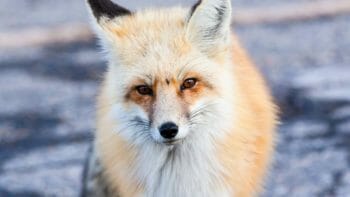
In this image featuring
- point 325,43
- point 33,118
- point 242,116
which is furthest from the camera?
point 325,43

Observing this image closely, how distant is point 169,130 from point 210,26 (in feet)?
2.34

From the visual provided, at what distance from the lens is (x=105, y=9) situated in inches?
212

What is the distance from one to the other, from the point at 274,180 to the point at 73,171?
5.18ft

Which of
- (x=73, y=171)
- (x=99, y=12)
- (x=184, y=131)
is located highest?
(x=99, y=12)

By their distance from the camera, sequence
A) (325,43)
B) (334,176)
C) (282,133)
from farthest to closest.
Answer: (325,43) → (282,133) → (334,176)

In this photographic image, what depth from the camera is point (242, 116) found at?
207 inches

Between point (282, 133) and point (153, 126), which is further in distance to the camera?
Answer: point (282, 133)

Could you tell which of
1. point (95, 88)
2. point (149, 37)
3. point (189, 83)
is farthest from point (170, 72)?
point (95, 88)


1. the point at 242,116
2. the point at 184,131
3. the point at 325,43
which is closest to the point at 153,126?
the point at 184,131

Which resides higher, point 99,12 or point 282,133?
point 99,12

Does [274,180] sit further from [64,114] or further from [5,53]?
[5,53]

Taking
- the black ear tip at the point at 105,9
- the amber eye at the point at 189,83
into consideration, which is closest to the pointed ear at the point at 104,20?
the black ear tip at the point at 105,9

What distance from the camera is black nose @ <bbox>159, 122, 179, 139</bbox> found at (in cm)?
483

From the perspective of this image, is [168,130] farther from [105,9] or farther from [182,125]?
[105,9]
